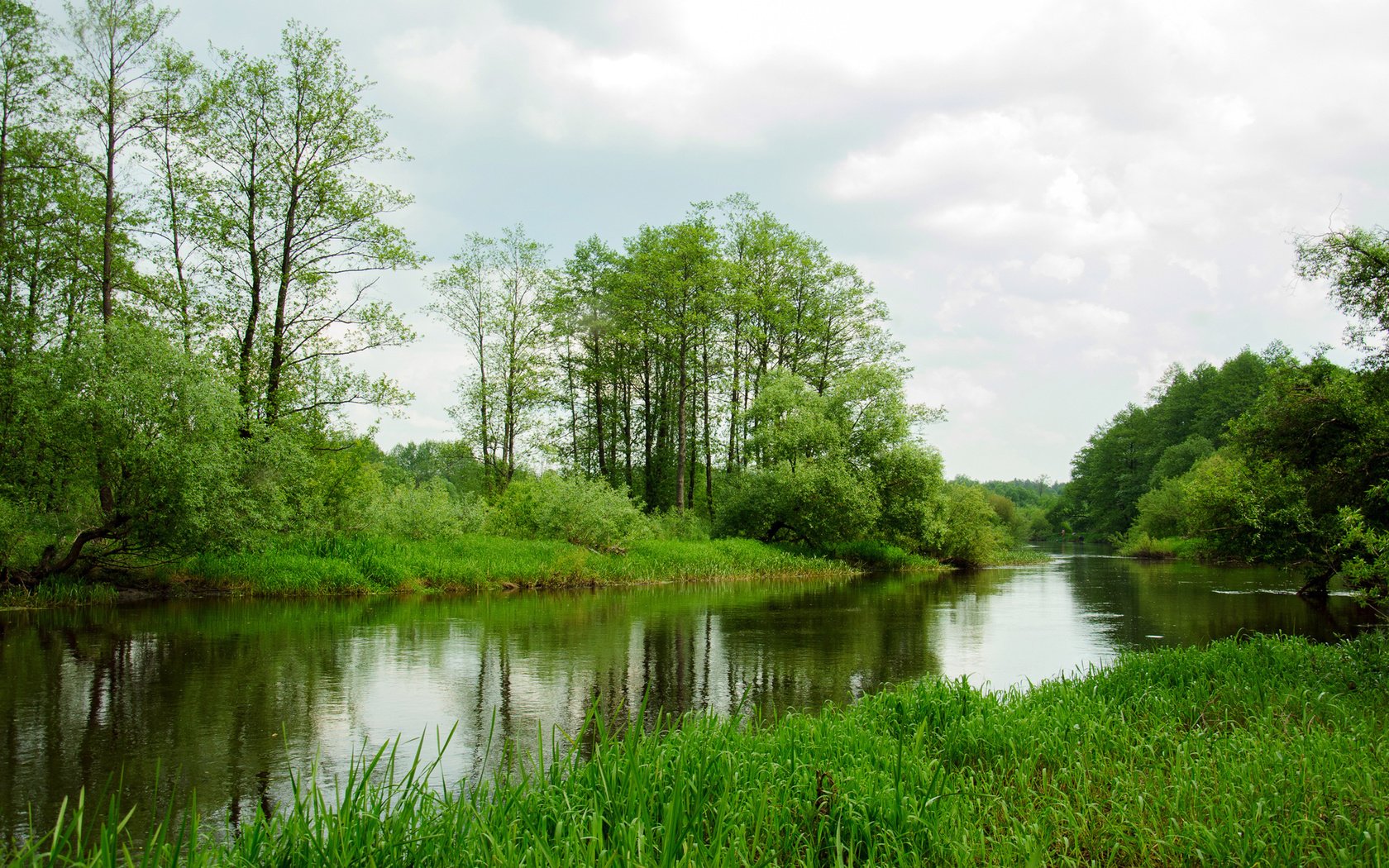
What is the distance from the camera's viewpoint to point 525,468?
4141cm

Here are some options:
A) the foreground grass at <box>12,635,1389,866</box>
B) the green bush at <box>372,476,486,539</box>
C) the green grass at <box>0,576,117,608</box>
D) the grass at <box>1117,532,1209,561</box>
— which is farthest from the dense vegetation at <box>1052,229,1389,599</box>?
the grass at <box>1117,532,1209,561</box>

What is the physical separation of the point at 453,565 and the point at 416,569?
3.51ft

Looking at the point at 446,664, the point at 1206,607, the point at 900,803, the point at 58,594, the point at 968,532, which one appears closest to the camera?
the point at 900,803

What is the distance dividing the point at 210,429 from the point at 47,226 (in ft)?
36.9

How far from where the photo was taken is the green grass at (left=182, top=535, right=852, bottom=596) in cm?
2073

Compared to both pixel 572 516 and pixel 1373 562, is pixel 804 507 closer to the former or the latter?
pixel 572 516

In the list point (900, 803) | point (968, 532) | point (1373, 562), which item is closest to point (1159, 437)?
point (968, 532)

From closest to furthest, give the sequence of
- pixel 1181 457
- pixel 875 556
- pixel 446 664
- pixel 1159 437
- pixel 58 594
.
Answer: pixel 446 664
pixel 58 594
pixel 875 556
pixel 1181 457
pixel 1159 437

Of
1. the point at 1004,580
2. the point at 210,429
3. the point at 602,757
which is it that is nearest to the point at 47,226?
the point at 210,429

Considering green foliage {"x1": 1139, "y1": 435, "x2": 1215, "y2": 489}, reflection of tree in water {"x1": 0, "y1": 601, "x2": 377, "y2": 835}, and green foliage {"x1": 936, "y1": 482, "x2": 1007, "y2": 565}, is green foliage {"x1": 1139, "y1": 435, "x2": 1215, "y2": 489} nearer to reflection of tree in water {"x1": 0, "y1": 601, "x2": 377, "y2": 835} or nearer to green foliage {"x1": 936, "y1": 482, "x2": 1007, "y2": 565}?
green foliage {"x1": 936, "y1": 482, "x2": 1007, "y2": 565}

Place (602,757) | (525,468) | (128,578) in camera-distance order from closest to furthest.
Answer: (602,757)
(128,578)
(525,468)

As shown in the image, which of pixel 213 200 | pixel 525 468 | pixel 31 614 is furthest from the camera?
pixel 525 468

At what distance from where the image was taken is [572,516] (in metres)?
28.4

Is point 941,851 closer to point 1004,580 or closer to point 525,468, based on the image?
point 1004,580
